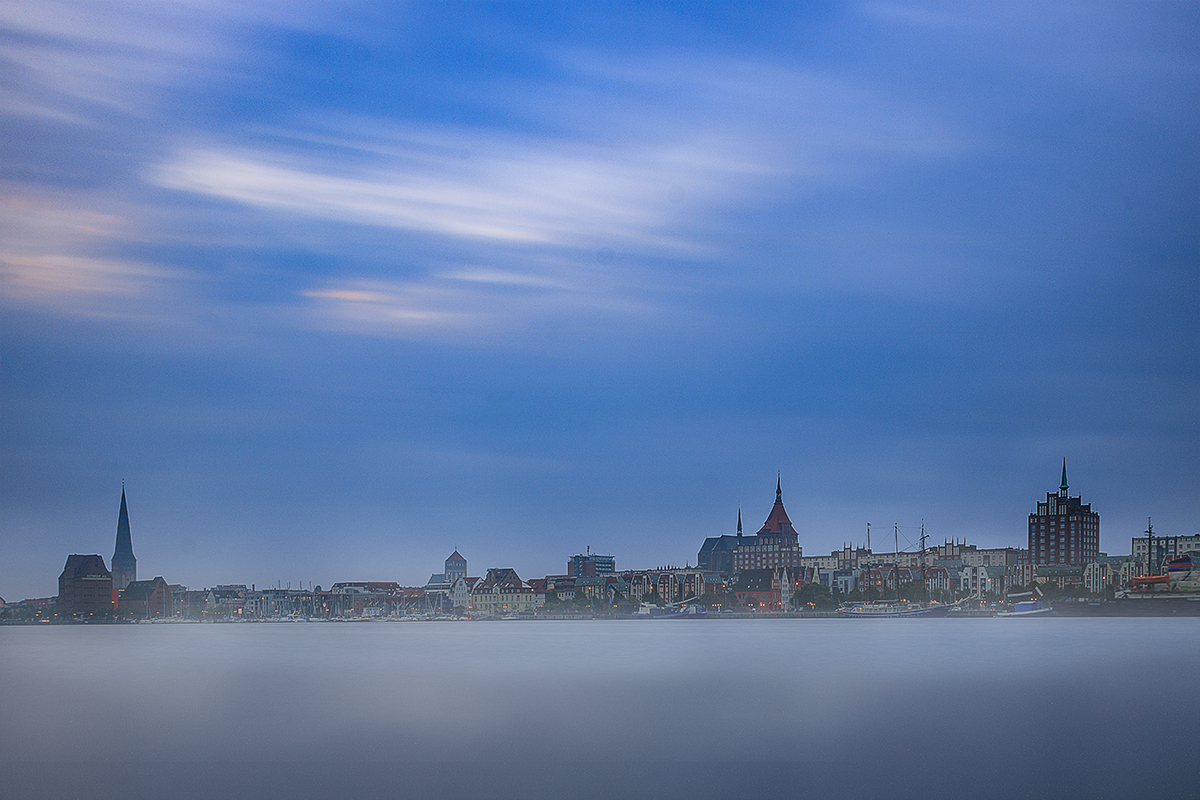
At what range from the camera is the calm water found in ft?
78.9

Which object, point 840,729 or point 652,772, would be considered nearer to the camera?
point 652,772

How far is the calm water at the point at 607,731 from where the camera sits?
24.1 m

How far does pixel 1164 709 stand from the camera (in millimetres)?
38000

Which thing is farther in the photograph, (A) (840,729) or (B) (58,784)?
(A) (840,729)

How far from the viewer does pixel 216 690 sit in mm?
48688

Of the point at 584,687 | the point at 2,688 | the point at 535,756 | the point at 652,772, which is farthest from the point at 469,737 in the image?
the point at 2,688

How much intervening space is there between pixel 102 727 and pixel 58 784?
35.5ft

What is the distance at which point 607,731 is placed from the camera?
33.0 metres

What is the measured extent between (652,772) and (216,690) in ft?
94.6

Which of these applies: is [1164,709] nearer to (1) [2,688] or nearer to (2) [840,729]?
(2) [840,729]

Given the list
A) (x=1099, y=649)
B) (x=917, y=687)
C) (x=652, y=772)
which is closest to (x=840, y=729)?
(x=652, y=772)

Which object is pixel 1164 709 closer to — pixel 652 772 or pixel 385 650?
pixel 652 772

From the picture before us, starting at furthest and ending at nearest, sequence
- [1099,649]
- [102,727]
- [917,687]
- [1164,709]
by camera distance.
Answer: [1099,649] → [917,687] → [1164,709] → [102,727]

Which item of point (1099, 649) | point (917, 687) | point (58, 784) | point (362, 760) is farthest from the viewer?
point (1099, 649)
